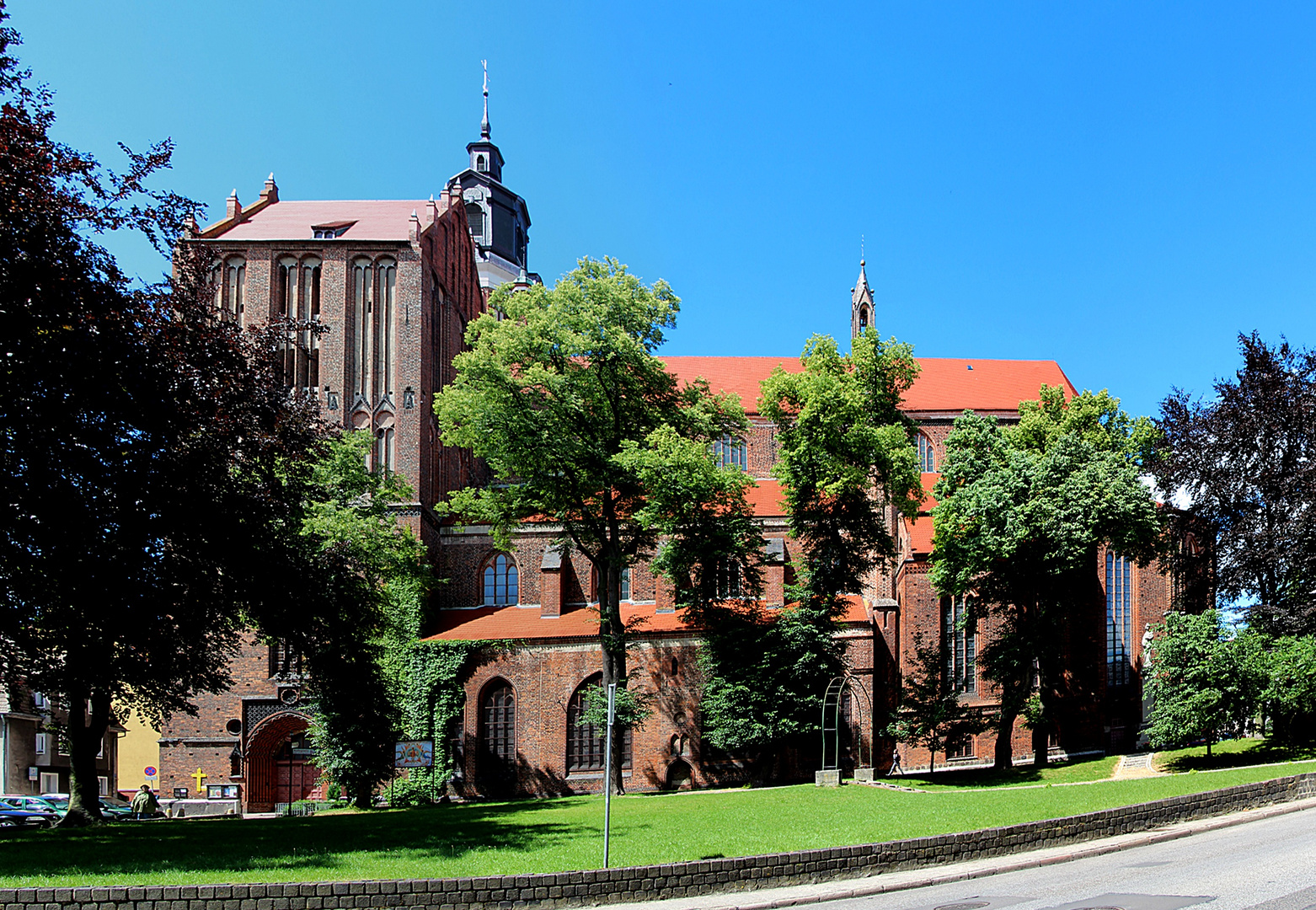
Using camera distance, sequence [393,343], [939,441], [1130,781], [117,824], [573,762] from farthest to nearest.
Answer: [939,441], [393,343], [573,762], [1130,781], [117,824]

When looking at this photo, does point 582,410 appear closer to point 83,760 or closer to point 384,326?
point 384,326

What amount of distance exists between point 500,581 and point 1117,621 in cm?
2344

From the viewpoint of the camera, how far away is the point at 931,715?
35.8 m

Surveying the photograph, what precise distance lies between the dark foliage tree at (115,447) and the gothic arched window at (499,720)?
51.2 ft

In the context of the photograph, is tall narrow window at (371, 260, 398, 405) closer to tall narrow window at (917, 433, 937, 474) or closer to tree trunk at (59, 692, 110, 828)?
tree trunk at (59, 692, 110, 828)

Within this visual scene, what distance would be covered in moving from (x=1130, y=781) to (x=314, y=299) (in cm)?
3227

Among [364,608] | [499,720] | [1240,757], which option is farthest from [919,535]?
[364,608]

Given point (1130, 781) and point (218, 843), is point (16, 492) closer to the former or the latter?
point (218, 843)

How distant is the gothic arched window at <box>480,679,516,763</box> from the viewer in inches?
1547

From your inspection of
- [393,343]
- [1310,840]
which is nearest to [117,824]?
[393,343]

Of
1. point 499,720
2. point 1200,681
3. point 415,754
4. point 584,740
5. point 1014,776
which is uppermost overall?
point 1200,681

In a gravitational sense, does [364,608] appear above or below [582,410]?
below

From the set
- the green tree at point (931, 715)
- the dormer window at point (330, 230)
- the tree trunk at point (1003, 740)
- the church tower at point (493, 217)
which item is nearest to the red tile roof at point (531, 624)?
the green tree at point (931, 715)

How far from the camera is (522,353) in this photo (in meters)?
35.3
